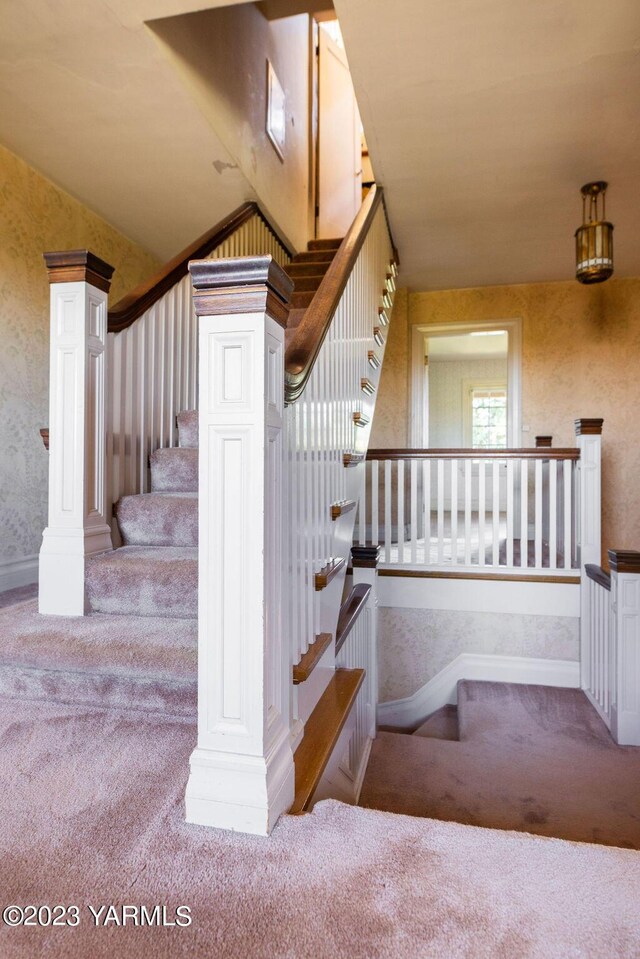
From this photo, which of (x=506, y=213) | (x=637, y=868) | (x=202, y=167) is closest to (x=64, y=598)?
(x=637, y=868)

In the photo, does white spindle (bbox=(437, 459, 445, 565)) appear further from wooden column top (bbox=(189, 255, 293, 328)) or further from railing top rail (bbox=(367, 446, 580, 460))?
wooden column top (bbox=(189, 255, 293, 328))

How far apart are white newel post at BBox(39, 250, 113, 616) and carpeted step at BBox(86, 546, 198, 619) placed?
9cm

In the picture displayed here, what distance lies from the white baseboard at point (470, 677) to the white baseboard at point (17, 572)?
7.90 ft

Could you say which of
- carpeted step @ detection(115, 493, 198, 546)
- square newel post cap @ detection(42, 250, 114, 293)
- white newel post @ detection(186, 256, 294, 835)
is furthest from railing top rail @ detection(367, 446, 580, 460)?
white newel post @ detection(186, 256, 294, 835)

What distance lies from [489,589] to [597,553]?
2.33 ft

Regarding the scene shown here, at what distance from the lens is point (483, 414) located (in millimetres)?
9023

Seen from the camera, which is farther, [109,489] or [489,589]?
[489,589]

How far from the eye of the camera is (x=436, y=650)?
389 cm

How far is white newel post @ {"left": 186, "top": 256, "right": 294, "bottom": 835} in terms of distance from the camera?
1.17 meters

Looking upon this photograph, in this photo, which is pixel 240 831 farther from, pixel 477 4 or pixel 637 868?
pixel 477 4

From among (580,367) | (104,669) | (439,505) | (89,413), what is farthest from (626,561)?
(580,367)

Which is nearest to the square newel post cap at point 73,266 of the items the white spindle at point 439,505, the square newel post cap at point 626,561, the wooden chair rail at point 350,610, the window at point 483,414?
the wooden chair rail at point 350,610

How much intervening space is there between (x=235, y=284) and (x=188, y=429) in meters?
1.74

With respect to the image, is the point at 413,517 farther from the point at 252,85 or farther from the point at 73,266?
the point at 252,85
